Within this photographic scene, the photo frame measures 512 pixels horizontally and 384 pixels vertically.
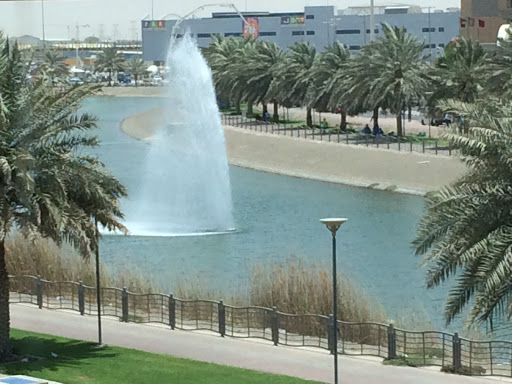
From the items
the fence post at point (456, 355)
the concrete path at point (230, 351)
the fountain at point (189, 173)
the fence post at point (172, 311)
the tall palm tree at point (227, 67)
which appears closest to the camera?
the concrete path at point (230, 351)

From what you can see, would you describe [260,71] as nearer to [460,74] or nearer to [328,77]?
[328,77]

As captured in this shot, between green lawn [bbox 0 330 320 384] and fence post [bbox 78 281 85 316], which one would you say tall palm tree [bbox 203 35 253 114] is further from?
green lawn [bbox 0 330 320 384]

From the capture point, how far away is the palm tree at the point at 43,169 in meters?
22.8

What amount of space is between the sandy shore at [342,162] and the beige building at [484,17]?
22024 millimetres

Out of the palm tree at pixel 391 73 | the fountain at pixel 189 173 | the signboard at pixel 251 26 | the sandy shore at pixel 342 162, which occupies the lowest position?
the sandy shore at pixel 342 162

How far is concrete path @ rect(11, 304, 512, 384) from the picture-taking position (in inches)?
931

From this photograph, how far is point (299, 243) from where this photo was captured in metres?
48.9

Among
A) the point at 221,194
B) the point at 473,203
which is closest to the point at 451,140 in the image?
the point at 473,203

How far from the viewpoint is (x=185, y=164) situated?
58312mm

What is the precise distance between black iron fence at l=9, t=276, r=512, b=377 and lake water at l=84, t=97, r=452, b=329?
3.82m

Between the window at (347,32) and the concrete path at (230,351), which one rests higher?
the window at (347,32)

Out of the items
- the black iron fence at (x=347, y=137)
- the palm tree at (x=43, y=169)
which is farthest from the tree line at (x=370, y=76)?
the palm tree at (x=43, y=169)

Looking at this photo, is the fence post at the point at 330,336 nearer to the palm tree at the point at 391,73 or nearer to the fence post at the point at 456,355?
the fence post at the point at 456,355

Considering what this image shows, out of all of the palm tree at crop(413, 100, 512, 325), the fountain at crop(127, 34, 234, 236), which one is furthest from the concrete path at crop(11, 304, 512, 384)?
the fountain at crop(127, 34, 234, 236)
